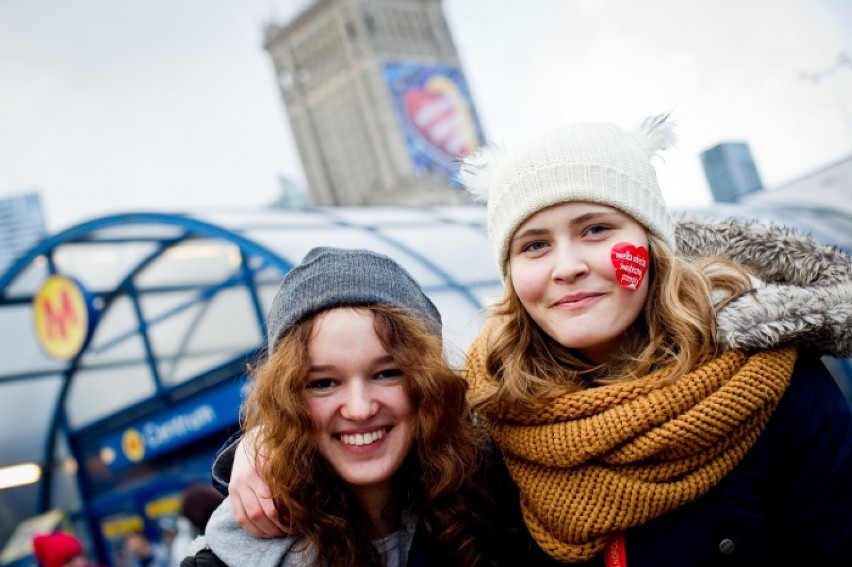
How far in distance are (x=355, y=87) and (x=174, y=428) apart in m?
65.4

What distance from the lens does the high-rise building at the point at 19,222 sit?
12100cm

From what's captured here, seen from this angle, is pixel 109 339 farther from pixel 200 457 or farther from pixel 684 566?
pixel 684 566

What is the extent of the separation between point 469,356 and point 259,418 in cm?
58

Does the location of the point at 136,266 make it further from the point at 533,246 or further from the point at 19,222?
the point at 19,222

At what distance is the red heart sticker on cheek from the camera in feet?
5.90

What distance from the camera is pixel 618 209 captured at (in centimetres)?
192

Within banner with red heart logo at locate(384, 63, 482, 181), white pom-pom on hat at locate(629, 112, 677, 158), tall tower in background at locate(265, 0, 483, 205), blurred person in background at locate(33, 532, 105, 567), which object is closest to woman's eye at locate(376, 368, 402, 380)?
white pom-pom on hat at locate(629, 112, 677, 158)

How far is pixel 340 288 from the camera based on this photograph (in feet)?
6.26

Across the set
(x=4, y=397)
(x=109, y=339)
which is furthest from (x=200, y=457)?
(x=4, y=397)

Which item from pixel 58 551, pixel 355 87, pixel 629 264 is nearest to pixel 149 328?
pixel 58 551

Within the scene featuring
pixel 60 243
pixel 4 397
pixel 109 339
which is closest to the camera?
pixel 60 243

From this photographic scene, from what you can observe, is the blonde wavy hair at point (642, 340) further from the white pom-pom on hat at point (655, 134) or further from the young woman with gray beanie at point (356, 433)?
the white pom-pom on hat at point (655, 134)

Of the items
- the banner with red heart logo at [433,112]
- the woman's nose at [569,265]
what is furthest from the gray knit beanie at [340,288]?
the banner with red heart logo at [433,112]

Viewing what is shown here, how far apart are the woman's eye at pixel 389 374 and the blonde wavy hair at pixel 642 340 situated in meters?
0.22
